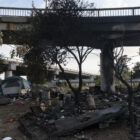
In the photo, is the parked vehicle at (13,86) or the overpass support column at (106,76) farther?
the parked vehicle at (13,86)

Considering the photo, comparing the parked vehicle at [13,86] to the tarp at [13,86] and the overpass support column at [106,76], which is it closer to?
the tarp at [13,86]

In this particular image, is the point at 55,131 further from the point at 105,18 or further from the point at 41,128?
the point at 105,18

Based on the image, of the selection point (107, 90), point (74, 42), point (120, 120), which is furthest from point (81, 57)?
point (107, 90)

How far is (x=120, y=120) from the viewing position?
23.3 feet

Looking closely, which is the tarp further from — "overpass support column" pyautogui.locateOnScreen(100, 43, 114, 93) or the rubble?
the rubble

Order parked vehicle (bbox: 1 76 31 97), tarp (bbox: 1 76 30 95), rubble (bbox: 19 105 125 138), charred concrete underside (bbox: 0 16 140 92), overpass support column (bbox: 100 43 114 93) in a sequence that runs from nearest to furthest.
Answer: rubble (bbox: 19 105 125 138) < charred concrete underside (bbox: 0 16 140 92) < overpass support column (bbox: 100 43 114 93) < parked vehicle (bbox: 1 76 31 97) < tarp (bbox: 1 76 30 95)

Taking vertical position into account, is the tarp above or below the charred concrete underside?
below

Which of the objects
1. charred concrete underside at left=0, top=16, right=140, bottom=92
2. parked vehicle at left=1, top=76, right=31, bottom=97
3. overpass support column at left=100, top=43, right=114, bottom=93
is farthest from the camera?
parked vehicle at left=1, top=76, right=31, bottom=97

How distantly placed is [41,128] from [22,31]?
328 inches

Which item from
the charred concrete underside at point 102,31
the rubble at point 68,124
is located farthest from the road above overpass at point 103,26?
the rubble at point 68,124

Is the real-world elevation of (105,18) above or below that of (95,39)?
above

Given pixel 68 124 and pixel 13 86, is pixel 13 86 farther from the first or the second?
pixel 68 124

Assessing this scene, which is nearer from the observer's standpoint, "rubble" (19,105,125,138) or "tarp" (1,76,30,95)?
"rubble" (19,105,125,138)

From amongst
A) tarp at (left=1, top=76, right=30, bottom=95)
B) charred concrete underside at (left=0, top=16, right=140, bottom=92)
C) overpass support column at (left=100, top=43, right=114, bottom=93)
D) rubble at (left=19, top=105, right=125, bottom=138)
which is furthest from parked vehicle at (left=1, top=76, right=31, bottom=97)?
rubble at (left=19, top=105, right=125, bottom=138)
